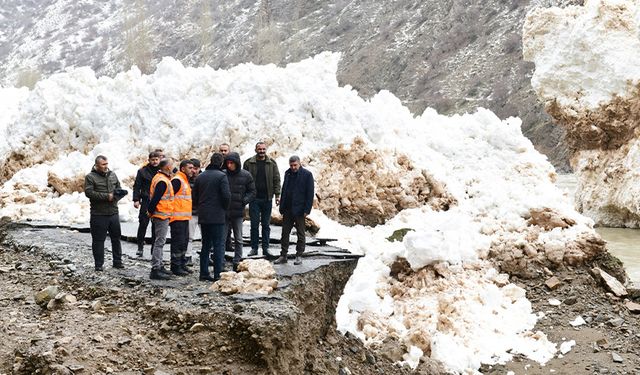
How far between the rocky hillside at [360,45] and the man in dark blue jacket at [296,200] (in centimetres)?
4483

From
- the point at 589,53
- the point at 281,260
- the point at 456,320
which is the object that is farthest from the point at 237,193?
the point at 589,53

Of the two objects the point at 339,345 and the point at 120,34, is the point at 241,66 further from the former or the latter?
the point at 120,34

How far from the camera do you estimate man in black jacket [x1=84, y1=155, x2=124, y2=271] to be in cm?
773

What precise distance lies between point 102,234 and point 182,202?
1.21m

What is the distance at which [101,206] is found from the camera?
7863mm

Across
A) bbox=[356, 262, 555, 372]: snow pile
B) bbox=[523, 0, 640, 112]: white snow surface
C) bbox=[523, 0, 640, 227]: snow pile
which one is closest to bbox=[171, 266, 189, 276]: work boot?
bbox=[356, 262, 555, 372]: snow pile

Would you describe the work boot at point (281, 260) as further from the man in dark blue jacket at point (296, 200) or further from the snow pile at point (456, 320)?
the snow pile at point (456, 320)

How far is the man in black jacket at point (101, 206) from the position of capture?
7734 mm

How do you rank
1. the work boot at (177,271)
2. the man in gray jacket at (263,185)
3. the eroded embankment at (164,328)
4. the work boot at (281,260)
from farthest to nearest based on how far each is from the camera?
1. the man in gray jacket at (263,185)
2. the work boot at (281,260)
3. the work boot at (177,271)
4. the eroded embankment at (164,328)

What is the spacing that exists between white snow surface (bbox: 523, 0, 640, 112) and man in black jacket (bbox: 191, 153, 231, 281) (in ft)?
66.3

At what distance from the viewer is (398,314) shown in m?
9.69

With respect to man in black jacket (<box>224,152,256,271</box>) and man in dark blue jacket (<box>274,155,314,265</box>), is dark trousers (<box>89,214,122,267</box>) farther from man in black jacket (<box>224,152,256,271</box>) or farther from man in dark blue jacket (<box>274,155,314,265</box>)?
man in dark blue jacket (<box>274,155,314,265</box>)

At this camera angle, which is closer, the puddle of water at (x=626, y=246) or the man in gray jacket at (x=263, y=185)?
the man in gray jacket at (x=263, y=185)

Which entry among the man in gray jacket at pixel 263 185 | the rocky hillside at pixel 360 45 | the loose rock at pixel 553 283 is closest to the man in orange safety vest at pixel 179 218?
the man in gray jacket at pixel 263 185
